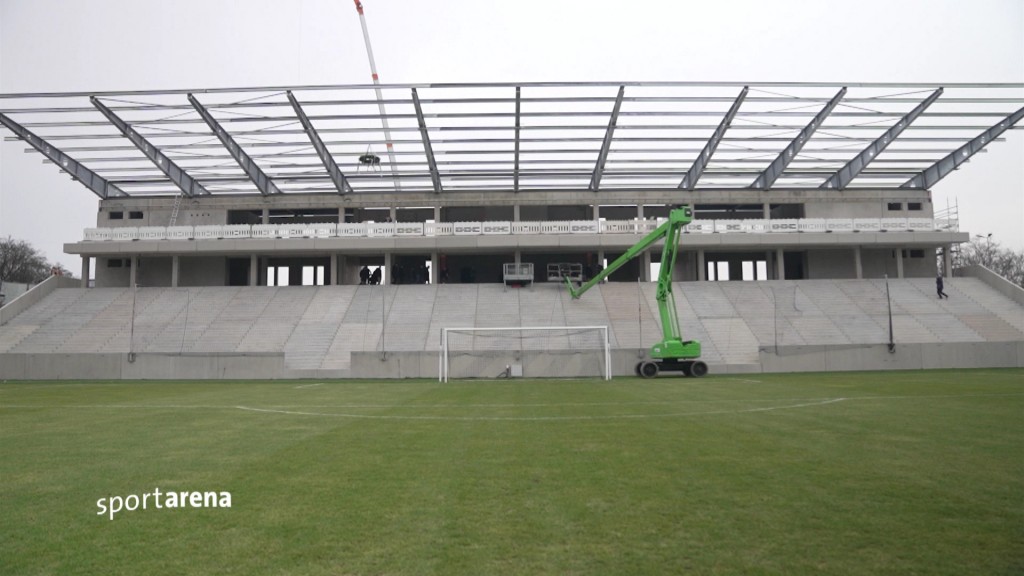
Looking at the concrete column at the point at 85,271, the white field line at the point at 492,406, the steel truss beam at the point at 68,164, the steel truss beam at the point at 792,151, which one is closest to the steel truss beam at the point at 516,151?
the steel truss beam at the point at 792,151

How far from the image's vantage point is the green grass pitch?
5562mm

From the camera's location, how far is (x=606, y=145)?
5109 centimetres

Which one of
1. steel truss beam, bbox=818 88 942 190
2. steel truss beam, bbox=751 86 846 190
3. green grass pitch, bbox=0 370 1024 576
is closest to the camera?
green grass pitch, bbox=0 370 1024 576

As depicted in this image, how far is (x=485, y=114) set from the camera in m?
46.4

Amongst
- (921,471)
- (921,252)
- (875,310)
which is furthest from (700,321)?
(921,471)

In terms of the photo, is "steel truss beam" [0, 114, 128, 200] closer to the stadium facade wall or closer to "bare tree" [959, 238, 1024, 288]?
the stadium facade wall

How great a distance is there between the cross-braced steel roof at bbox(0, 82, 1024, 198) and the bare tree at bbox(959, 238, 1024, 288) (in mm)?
41701

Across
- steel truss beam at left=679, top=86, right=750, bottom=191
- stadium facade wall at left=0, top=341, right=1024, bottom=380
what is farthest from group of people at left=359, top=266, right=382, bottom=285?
steel truss beam at left=679, top=86, right=750, bottom=191

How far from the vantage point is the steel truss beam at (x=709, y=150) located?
155 ft

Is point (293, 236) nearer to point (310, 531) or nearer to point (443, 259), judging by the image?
point (443, 259)

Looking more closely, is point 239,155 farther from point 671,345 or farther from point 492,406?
point 492,406

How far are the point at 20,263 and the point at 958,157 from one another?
10228 centimetres

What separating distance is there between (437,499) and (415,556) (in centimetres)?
192

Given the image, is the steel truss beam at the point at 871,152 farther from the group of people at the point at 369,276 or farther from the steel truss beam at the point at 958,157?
the group of people at the point at 369,276
